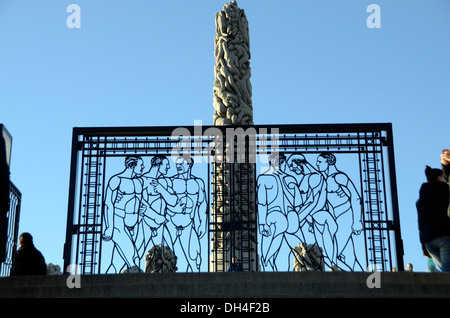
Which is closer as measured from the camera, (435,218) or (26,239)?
(435,218)

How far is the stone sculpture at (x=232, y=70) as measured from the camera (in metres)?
14.8

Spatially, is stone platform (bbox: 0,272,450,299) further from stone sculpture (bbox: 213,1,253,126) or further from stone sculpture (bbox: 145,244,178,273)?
stone sculpture (bbox: 213,1,253,126)

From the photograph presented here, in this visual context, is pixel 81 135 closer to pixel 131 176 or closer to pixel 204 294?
pixel 131 176

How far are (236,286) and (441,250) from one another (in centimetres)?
219

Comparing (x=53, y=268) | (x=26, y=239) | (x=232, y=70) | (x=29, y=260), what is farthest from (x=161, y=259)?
A: (x=232, y=70)

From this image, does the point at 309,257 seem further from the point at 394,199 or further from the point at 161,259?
the point at 161,259

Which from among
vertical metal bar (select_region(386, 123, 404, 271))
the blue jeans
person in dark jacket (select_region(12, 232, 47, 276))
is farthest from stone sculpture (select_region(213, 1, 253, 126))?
the blue jeans

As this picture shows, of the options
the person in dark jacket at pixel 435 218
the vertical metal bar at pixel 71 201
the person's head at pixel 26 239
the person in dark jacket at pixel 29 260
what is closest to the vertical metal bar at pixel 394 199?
the person in dark jacket at pixel 435 218

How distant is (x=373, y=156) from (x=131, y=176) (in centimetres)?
276

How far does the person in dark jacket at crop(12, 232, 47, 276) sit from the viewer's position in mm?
8203

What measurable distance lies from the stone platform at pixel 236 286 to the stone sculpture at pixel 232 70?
8.41m

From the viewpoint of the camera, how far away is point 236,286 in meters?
6.36

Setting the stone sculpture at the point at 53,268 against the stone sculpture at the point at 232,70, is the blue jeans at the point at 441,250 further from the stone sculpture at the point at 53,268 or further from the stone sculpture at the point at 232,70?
the stone sculpture at the point at 53,268
